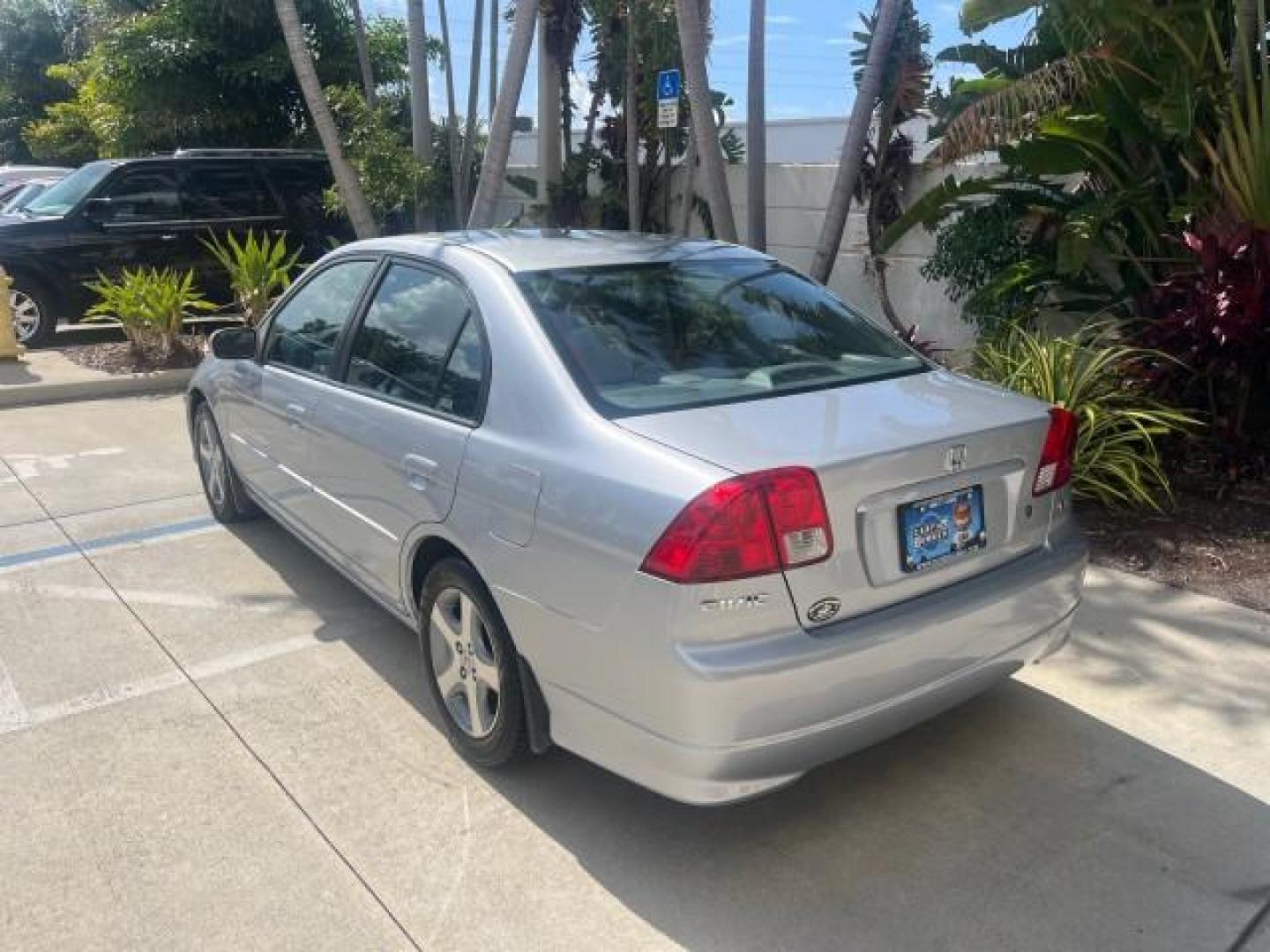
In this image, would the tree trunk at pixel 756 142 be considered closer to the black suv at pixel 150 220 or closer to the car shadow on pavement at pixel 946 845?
the car shadow on pavement at pixel 946 845

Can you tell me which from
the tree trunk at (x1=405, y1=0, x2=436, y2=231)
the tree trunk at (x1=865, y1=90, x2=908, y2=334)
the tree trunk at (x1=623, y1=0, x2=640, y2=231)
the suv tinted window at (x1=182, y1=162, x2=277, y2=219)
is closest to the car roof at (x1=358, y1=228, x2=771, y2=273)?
the tree trunk at (x1=865, y1=90, x2=908, y2=334)

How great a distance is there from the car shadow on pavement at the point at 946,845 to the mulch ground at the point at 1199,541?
1.51 meters

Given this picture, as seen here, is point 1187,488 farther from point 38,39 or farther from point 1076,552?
point 38,39

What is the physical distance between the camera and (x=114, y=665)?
4266 mm

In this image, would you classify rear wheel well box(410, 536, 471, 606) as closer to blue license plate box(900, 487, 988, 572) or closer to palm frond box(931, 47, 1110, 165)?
blue license plate box(900, 487, 988, 572)

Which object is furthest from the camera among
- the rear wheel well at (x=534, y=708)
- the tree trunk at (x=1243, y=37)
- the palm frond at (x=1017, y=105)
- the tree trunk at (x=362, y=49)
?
the tree trunk at (x=362, y=49)

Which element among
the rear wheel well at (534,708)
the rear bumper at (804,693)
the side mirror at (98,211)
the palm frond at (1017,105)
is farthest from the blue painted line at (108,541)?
the side mirror at (98,211)

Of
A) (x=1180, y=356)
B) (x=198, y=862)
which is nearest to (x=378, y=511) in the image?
(x=198, y=862)

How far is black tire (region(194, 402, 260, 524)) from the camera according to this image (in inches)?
224

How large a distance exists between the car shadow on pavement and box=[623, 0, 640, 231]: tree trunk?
8588mm

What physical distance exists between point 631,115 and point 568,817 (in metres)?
9.27

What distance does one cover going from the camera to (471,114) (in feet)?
44.0

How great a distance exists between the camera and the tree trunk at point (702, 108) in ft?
26.8

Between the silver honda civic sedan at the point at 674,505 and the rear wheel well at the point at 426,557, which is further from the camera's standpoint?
the rear wheel well at the point at 426,557
